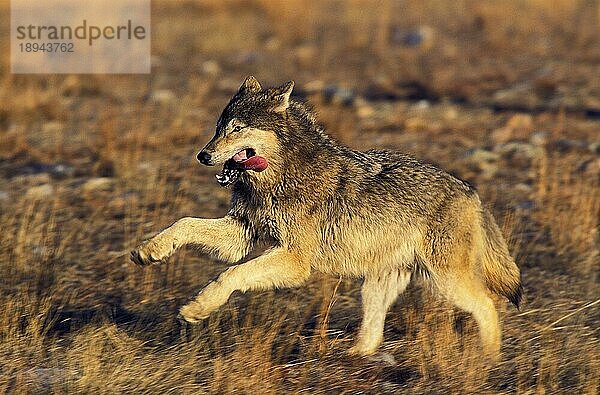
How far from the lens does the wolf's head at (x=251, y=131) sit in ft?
19.7

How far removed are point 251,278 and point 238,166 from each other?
0.73 meters

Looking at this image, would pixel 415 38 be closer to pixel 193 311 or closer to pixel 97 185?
pixel 97 185

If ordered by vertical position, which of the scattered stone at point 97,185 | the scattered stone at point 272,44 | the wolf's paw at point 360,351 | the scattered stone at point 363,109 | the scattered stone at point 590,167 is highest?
the scattered stone at point 272,44

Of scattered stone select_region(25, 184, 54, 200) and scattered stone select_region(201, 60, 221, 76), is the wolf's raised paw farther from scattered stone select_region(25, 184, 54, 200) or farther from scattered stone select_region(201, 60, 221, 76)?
scattered stone select_region(201, 60, 221, 76)

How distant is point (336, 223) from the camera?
20.1 feet

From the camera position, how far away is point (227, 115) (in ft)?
20.0

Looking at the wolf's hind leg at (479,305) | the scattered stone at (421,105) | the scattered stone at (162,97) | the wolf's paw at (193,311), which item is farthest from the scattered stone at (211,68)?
the wolf's paw at (193,311)

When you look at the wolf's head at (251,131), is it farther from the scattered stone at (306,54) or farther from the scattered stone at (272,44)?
the scattered stone at (272,44)

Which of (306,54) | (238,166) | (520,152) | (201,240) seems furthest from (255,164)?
(306,54)

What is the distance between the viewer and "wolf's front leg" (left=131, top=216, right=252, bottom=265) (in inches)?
234

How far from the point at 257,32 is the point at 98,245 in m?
9.91

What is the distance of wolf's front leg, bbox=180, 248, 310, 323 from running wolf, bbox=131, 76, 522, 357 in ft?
0.04

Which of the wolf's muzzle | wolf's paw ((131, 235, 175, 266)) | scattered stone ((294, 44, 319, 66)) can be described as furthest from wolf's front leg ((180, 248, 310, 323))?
scattered stone ((294, 44, 319, 66))

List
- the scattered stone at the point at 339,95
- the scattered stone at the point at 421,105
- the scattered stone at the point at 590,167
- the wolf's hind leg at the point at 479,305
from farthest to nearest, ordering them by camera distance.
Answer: the scattered stone at the point at 339,95 → the scattered stone at the point at 421,105 → the scattered stone at the point at 590,167 → the wolf's hind leg at the point at 479,305
